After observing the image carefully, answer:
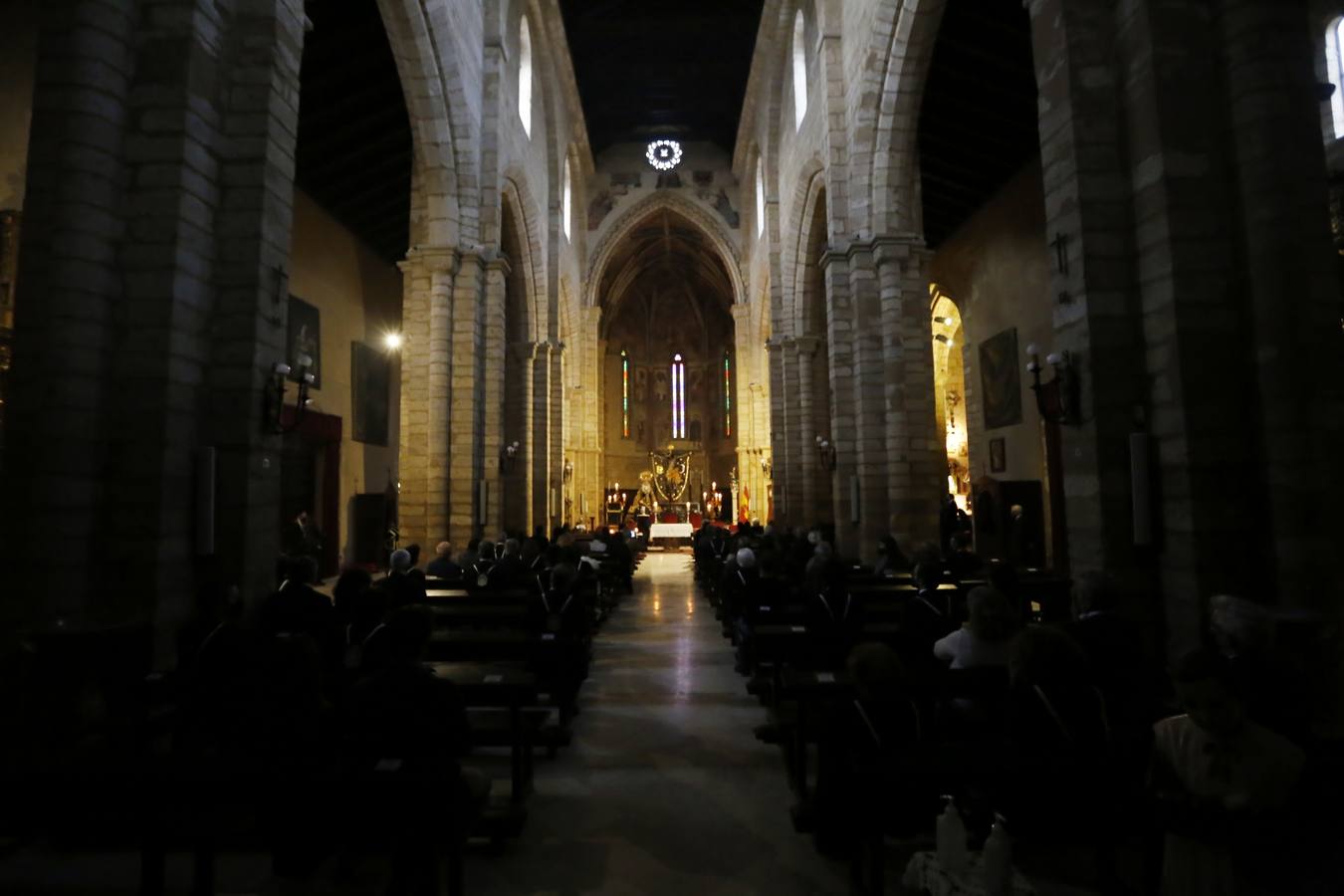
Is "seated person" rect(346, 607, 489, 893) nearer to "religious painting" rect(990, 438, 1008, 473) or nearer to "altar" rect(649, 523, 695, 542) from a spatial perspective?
"religious painting" rect(990, 438, 1008, 473)

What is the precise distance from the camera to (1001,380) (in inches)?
655

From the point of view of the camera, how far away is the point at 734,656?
27.4ft

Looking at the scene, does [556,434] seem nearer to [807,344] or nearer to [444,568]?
[807,344]

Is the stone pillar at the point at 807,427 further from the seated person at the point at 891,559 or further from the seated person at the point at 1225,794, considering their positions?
the seated person at the point at 1225,794

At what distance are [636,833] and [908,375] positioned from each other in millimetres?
9617

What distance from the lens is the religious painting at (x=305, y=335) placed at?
14422 millimetres

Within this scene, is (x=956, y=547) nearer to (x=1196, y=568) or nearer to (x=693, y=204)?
(x=1196, y=568)

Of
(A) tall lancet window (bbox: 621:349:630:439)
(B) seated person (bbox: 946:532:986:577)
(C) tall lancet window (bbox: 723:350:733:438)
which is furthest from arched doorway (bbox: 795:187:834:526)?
(A) tall lancet window (bbox: 621:349:630:439)

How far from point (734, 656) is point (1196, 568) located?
4.63m

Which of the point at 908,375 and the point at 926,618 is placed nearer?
the point at 926,618

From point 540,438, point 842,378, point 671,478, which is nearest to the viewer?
point 842,378

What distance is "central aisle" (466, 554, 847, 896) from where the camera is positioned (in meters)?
3.41

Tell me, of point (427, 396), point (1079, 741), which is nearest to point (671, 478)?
point (427, 396)

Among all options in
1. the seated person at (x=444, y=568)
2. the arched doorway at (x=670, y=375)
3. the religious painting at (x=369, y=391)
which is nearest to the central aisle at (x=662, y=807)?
the seated person at (x=444, y=568)
